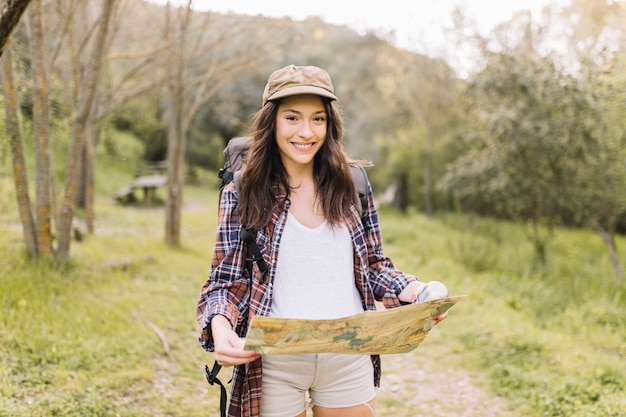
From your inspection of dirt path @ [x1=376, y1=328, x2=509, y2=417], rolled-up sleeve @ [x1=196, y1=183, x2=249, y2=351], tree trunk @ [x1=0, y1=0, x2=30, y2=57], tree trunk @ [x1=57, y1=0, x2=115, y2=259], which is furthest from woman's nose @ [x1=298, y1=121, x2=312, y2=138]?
tree trunk @ [x1=57, y1=0, x2=115, y2=259]

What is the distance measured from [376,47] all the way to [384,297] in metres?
21.9

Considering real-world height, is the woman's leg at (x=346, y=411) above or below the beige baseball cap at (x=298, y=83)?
below

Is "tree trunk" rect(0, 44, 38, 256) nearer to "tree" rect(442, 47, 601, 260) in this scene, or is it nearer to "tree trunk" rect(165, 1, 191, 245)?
"tree trunk" rect(165, 1, 191, 245)

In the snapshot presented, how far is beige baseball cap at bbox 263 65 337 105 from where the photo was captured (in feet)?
5.94

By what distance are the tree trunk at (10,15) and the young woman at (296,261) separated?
0.97 metres

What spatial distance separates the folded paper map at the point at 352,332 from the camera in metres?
1.48

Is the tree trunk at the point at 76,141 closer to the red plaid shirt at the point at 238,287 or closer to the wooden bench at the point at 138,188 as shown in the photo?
the red plaid shirt at the point at 238,287

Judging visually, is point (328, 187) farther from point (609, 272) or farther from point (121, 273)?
point (609, 272)

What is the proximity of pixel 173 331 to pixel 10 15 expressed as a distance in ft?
Answer: 12.0

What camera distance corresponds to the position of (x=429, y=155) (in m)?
17.0

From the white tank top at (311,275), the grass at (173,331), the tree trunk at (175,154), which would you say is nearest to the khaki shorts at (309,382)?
the white tank top at (311,275)

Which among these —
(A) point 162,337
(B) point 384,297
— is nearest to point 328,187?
(B) point 384,297

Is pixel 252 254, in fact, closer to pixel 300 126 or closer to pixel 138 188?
pixel 300 126

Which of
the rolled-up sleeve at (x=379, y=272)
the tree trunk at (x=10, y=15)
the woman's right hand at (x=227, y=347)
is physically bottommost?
the woman's right hand at (x=227, y=347)
